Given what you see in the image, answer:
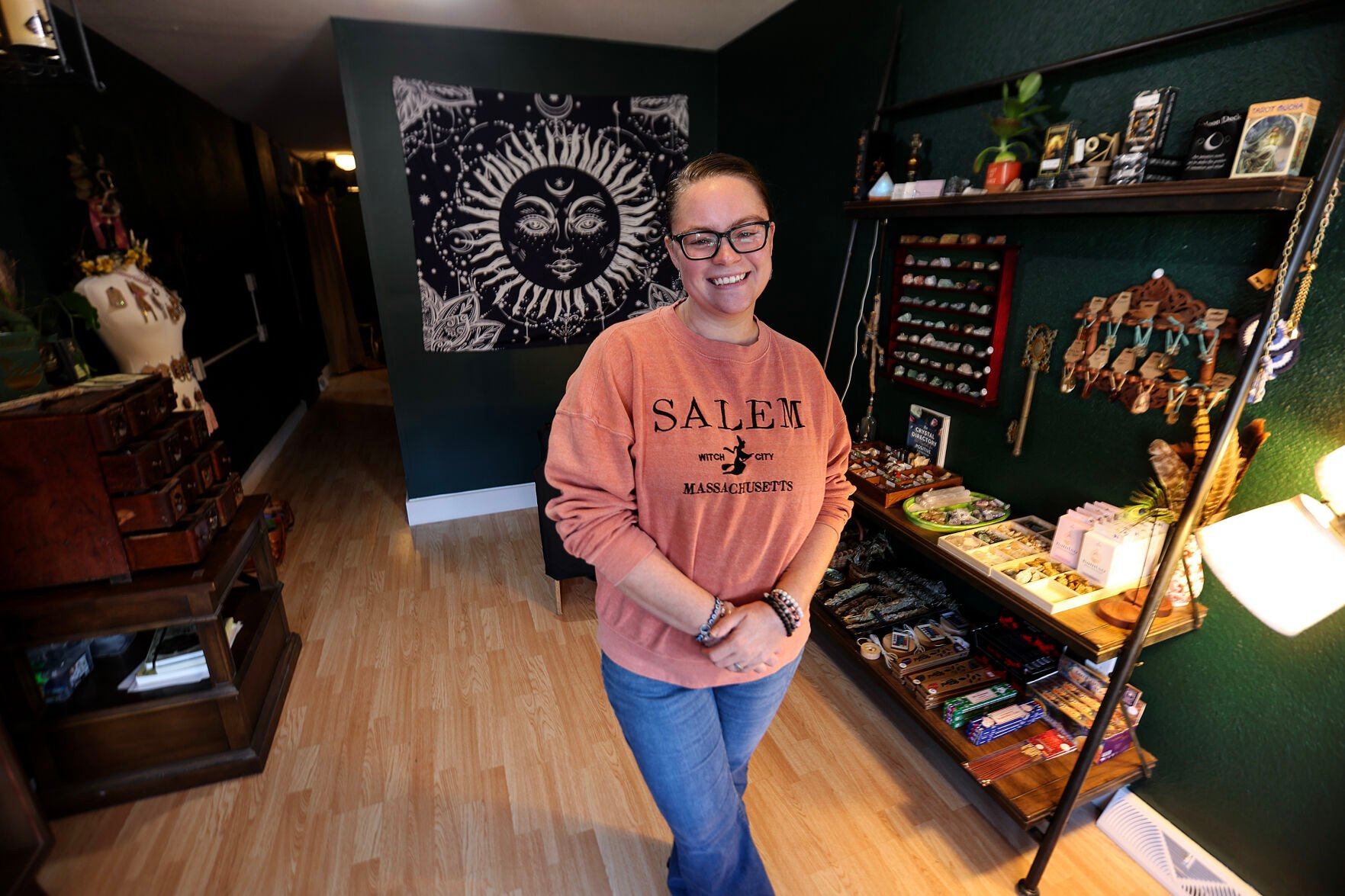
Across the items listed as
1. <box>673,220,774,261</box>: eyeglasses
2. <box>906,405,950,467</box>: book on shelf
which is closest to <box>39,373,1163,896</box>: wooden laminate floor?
<box>906,405,950,467</box>: book on shelf

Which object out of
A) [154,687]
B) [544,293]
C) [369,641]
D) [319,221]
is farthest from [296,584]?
[319,221]

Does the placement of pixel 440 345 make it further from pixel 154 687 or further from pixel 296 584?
pixel 154 687

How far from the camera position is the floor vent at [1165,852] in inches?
56.6

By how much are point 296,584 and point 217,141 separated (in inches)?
126

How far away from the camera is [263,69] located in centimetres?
326

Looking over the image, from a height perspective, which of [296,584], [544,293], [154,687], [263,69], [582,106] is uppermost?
[263,69]

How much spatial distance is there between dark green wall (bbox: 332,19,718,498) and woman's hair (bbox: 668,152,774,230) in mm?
2420

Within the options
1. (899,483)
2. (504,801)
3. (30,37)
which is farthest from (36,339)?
(899,483)

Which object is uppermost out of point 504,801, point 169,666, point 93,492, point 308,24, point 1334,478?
point 308,24

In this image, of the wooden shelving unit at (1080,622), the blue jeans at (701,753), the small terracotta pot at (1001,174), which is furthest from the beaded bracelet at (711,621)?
the small terracotta pot at (1001,174)

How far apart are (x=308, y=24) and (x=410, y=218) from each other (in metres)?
0.82

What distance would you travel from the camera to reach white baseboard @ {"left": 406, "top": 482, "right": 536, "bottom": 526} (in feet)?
11.1

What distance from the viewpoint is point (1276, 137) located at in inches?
44.5

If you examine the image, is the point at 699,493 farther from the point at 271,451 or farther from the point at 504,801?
the point at 271,451
